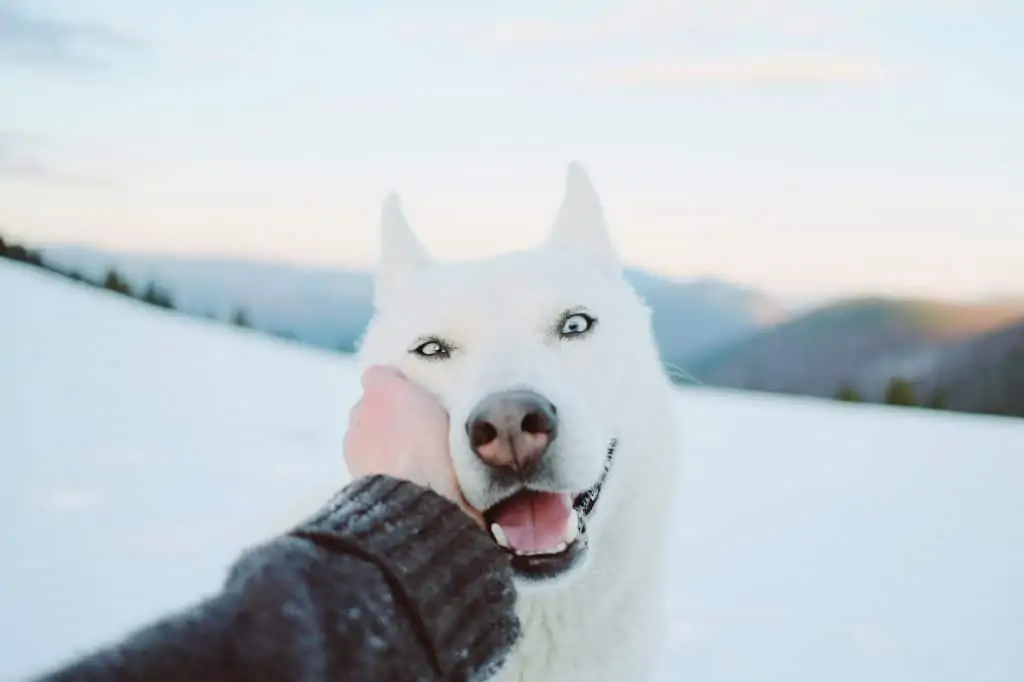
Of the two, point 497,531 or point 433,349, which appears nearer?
point 497,531

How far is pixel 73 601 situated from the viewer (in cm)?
357

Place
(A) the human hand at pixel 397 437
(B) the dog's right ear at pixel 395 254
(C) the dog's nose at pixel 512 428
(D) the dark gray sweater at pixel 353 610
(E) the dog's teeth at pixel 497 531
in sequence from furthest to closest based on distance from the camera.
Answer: (B) the dog's right ear at pixel 395 254
(E) the dog's teeth at pixel 497 531
(C) the dog's nose at pixel 512 428
(A) the human hand at pixel 397 437
(D) the dark gray sweater at pixel 353 610

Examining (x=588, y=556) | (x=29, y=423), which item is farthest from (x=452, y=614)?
(x=29, y=423)

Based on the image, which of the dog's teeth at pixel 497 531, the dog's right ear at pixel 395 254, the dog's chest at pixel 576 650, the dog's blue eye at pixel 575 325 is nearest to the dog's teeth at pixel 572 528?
the dog's teeth at pixel 497 531

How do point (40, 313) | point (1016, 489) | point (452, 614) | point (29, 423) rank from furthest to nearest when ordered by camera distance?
point (40, 313), point (1016, 489), point (29, 423), point (452, 614)

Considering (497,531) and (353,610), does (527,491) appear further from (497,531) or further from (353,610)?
(353,610)

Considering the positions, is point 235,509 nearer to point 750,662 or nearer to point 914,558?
point 750,662

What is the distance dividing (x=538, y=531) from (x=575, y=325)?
1.87 ft

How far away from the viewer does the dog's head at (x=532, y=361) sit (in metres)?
1.62

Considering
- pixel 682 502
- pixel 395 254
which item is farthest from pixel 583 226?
pixel 682 502

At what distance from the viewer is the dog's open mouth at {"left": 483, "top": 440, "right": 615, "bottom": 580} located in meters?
1.71

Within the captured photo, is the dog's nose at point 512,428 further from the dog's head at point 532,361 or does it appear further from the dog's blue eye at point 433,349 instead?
the dog's blue eye at point 433,349

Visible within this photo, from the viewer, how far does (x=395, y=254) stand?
2.49 metres

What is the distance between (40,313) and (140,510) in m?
4.55
